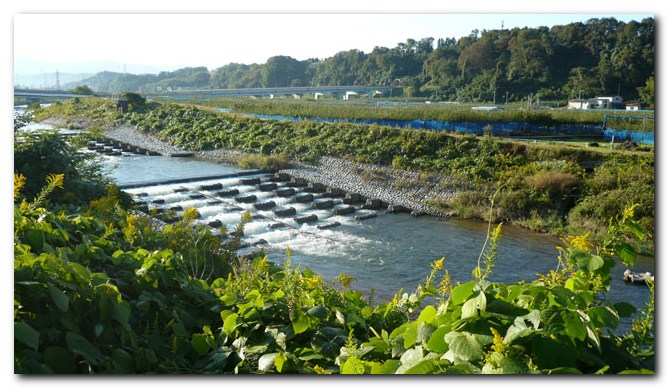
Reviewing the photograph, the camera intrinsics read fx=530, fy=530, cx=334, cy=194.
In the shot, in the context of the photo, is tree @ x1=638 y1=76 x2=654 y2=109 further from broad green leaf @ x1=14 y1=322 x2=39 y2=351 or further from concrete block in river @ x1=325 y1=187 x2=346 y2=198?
concrete block in river @ x1=325 y1=187 x2=346 y2=198

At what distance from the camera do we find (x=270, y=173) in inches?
355

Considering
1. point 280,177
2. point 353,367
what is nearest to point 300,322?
point 353,367

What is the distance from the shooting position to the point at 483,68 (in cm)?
393

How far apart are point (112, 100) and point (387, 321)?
14.5ft

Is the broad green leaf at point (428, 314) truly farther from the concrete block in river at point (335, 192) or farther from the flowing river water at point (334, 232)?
the concrete block in river at point (335, 192)

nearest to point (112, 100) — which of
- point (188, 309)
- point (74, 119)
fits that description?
point (74, 119)

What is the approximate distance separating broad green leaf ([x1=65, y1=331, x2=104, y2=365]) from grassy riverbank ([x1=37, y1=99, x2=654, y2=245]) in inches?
97.8

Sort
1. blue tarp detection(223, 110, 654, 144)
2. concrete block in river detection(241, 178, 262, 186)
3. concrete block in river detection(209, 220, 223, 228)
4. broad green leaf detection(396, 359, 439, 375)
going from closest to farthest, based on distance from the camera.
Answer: broad green leaf detection(396, 359, 439, 375) < blue tarp detection(223, 110, 654, 144) < concrete block in river detection(209, 220, 223, 228) < concrete block in river detection(241, 178, 262, 186)

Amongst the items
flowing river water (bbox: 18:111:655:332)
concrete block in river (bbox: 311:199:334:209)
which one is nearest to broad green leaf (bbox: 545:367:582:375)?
flowing river water (bbox: 18:111:655:332)

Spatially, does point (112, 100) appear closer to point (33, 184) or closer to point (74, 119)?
point (74, 119)

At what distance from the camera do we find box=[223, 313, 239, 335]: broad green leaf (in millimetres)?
2043

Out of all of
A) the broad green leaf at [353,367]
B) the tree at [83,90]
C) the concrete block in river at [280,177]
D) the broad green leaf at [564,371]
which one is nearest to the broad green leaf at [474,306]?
the broad green leaf at [564,371]

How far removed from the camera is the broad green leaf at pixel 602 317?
1716mm

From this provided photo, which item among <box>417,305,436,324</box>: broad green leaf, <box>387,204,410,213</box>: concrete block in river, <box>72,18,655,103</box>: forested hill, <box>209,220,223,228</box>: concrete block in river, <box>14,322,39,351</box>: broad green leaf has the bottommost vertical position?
<box>209,220,223,228</box>: concrete block in river
